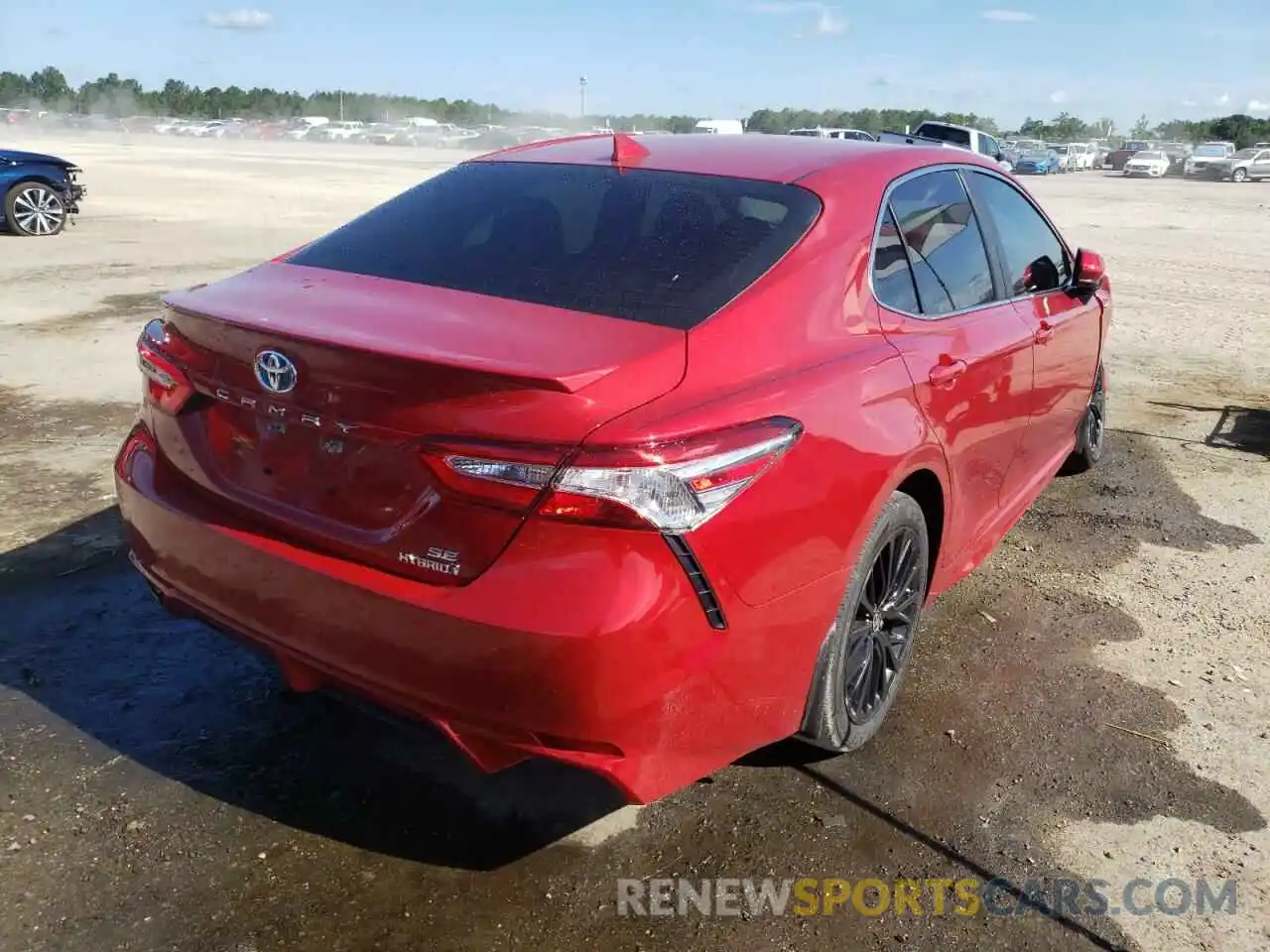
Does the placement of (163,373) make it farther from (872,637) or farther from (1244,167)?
(1244,167)

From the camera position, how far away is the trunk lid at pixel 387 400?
2244mm

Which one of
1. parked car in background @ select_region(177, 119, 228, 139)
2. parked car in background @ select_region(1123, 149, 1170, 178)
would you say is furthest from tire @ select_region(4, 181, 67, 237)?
parked car in background @ select_region(177, 119, 228, 139)

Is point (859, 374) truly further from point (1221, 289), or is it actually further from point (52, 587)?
point (1221, 289)

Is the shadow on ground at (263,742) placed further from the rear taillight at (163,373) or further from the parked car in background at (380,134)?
the parked car in background at (380,134)

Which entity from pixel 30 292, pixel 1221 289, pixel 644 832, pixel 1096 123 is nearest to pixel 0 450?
pixel 644 832

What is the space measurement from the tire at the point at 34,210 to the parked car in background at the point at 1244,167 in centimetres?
4644

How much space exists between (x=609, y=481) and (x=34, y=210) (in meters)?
15.9

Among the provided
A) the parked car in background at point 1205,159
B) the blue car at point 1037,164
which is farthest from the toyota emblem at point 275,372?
the parked car in background at point 1205,159

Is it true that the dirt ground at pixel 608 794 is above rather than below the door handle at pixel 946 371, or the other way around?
below

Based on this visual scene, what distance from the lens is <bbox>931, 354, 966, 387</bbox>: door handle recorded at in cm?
317

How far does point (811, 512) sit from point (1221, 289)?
41.4 feet

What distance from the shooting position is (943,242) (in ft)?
11.7

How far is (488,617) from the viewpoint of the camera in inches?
87.7

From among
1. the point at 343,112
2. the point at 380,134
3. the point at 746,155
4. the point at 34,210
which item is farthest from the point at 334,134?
the point at 746,155
